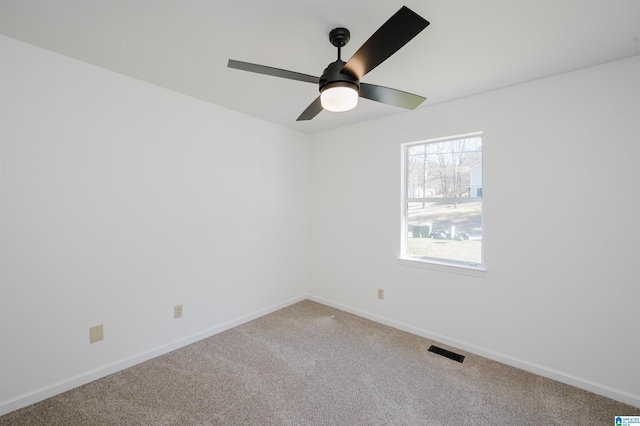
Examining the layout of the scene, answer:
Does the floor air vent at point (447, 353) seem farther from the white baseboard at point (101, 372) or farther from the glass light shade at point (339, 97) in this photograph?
the glass light shade at point (339, 97)

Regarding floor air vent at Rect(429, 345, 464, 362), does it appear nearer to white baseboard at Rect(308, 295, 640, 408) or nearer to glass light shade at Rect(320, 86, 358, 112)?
white baseboard at Rect(308, 295, 640, 408)

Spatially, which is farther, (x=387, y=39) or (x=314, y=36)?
(x=314, y=36)

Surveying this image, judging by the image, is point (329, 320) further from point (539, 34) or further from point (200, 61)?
point (539, 34)

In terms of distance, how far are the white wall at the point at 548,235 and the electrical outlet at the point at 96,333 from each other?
8.69 feet

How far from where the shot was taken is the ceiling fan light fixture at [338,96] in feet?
4.93

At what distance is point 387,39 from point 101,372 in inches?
116

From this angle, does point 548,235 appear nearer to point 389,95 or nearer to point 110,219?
point 389,95

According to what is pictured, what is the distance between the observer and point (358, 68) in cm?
144

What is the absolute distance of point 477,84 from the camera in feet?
7.77

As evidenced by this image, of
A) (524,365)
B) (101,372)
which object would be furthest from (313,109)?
(524,365)

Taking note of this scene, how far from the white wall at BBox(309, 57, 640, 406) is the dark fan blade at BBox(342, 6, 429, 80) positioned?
1685 mm

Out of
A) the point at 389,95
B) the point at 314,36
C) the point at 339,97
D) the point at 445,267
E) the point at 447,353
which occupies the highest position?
the point at 314,36

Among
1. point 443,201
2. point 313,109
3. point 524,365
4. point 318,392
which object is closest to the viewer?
point 313,109

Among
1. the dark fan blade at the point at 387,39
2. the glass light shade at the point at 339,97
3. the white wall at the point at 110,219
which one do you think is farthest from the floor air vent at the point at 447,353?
the dark fan blade at the point at 387,39
